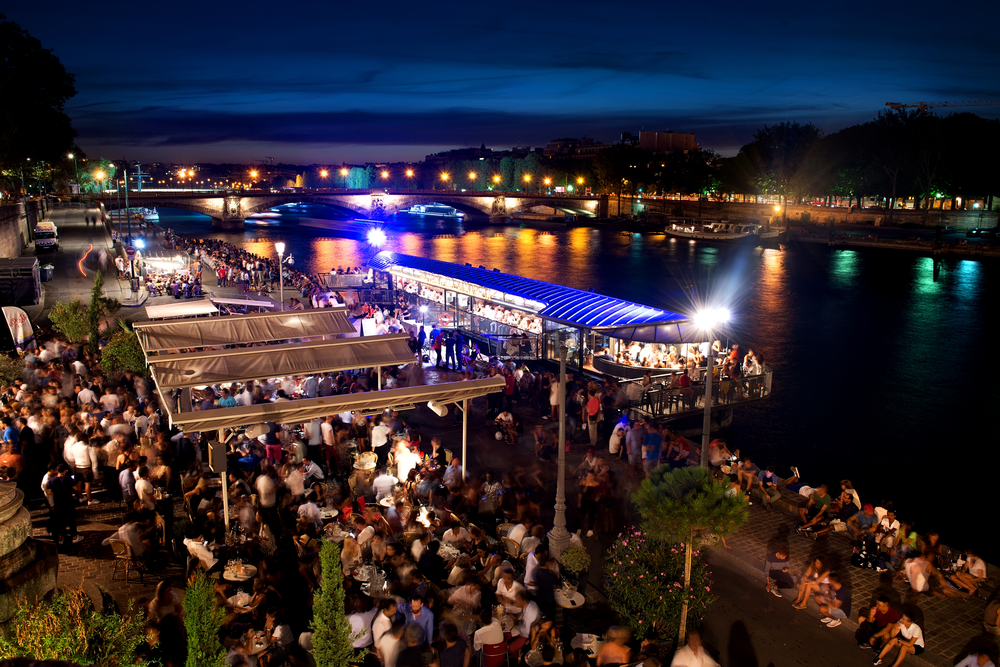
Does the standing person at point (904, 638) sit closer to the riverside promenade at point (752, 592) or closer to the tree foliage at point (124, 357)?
the riverside promenade at point (752, 592)

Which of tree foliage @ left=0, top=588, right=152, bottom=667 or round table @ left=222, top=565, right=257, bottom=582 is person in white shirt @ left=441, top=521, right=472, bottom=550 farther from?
tree foliage @ left=0, top=588, right=152, bottom=667

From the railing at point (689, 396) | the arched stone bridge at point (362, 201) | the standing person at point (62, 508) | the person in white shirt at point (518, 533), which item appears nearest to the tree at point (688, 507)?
the person in white shirt at point (518, 533)

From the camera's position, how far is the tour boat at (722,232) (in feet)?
305

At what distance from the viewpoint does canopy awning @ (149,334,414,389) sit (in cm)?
1186

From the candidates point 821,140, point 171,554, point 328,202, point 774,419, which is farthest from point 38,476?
point 821,140

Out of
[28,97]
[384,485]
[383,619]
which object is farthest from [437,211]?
[383,619]

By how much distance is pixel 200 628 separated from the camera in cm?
516

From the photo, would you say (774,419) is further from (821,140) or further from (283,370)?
(821,140)

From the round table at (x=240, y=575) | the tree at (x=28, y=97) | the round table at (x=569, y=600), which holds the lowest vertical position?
the round table at (x=569, y=600)

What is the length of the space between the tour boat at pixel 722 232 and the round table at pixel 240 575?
298 ft

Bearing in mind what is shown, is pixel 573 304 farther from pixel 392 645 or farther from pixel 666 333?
pixel 392 645

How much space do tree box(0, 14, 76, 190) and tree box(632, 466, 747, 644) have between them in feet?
147

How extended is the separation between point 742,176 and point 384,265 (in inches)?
3944

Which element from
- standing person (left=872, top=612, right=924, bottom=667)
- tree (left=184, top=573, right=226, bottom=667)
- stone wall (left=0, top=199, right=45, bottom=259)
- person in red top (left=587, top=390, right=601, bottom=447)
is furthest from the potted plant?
stone wall (left=0, top=199, right=45, bottom=259)
